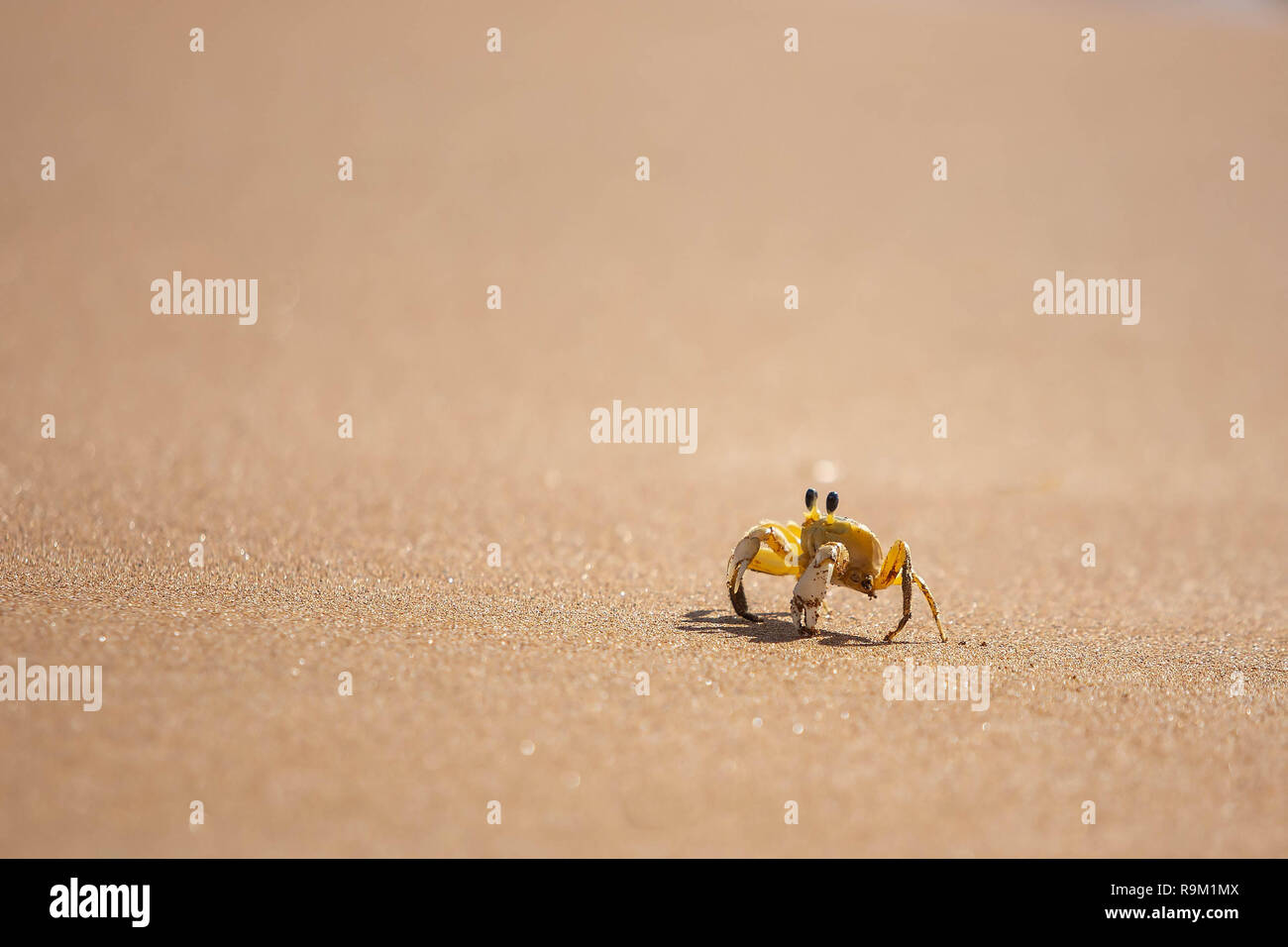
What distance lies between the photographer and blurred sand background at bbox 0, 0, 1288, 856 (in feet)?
12.0

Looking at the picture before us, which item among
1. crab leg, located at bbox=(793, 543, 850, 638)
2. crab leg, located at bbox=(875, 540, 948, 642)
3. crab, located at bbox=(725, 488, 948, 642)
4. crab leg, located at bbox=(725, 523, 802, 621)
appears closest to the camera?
crab leg, located at bbox=(793, 543, 850, 638)

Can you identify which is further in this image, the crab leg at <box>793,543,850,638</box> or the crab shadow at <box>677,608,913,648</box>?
the crab shadow at <box>677,608,913,648</box>

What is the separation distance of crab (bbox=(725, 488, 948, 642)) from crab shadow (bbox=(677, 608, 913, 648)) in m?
0.09

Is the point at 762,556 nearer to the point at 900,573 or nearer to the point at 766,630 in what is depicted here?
the point at 766,630

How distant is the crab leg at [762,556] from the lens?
529 cm

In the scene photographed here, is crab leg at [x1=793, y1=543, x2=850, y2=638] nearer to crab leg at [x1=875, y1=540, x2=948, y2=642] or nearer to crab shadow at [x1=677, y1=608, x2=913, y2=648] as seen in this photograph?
crab shadow at [x1=677, y1=608, x2=913, y2=648]

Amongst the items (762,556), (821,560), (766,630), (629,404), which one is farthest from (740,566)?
(629,404)

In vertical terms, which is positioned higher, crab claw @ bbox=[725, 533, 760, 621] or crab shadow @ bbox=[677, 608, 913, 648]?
crab claw @ bbox=[725, 533, 760, 621]

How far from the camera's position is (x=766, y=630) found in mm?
5391

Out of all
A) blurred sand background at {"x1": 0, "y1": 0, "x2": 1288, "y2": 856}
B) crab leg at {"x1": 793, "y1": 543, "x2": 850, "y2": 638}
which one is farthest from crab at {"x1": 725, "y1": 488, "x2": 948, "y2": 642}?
blurred sand background at {"x1": 0, "y1": 0, "x2": 1288, "y2": 856}

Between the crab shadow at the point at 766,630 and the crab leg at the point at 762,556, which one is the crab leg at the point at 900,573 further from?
the crab leg at the point at 762,556

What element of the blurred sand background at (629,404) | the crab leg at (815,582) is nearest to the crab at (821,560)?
the crab leg at (815,582)

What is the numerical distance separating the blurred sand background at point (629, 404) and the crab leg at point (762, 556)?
257 mm

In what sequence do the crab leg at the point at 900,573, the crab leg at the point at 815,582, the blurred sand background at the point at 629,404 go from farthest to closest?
the crab leg at the point at 900,573
the crab leg at the point at 815,582
the blurred sand background at the point at 629,404
